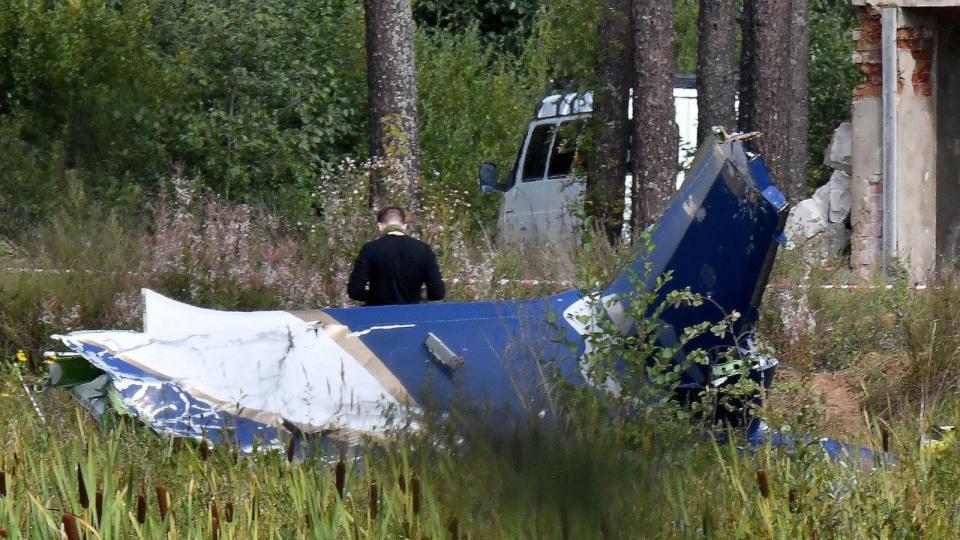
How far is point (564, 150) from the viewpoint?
46.4ft

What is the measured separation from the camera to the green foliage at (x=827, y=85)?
2066 cm

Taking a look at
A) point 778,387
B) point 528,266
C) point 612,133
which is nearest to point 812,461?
point 778,387

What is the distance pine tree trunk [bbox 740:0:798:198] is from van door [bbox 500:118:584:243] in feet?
5.48

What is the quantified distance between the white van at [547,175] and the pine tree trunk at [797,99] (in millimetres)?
1009

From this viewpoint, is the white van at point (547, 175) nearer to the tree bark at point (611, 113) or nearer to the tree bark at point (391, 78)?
the tree bark at point (611, 113)

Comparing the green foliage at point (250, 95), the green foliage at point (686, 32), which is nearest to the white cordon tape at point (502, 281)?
the green foliage at point (250, 95)

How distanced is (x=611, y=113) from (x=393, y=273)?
570 cm

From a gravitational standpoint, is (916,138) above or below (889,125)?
below

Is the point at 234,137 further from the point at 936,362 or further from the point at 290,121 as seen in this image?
the point at 936,362

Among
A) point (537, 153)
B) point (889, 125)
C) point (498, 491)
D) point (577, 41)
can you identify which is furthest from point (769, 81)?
point (498, 491)

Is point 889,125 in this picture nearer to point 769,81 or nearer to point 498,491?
point 769,81

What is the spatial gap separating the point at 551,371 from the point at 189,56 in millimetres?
12988

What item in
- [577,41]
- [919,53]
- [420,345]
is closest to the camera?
[420,345]

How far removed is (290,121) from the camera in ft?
61.7
